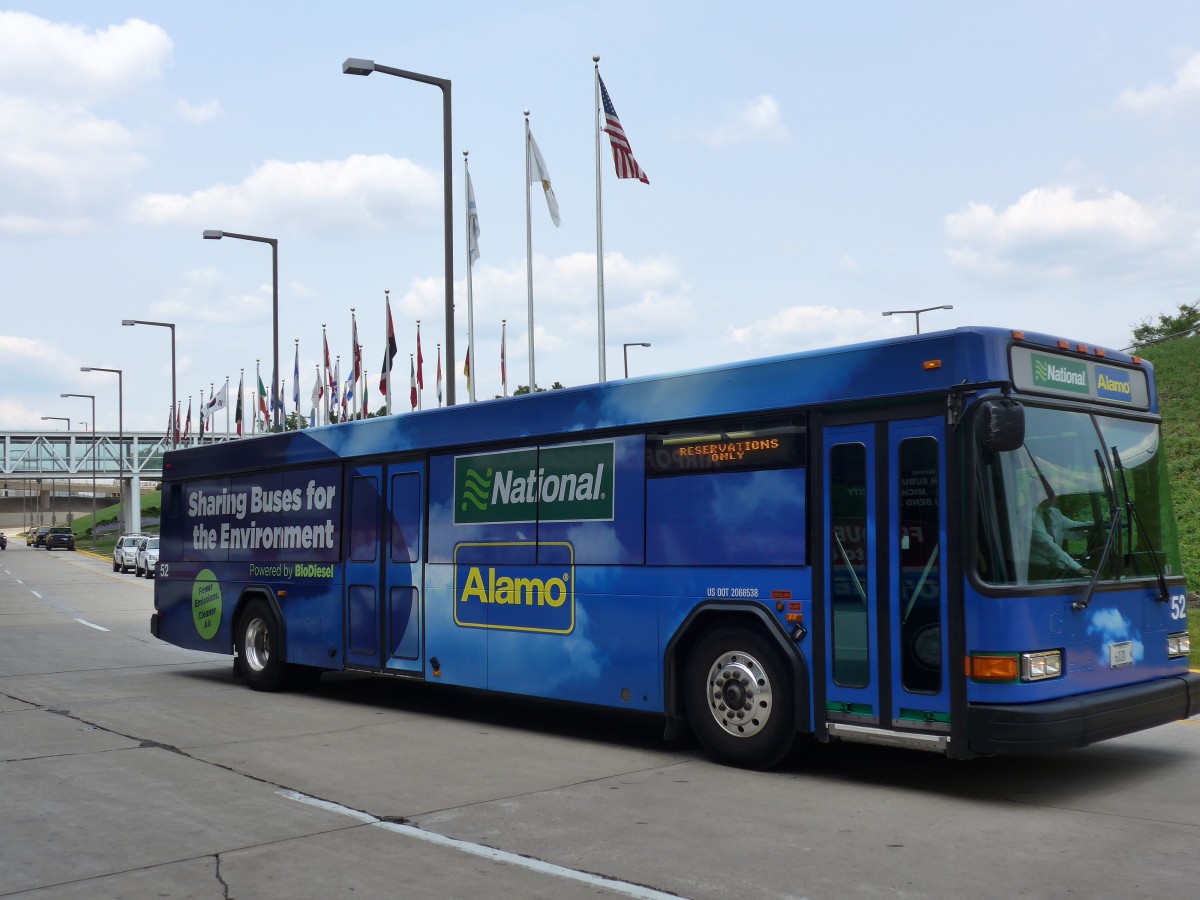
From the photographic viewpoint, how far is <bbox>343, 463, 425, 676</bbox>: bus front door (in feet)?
39.1

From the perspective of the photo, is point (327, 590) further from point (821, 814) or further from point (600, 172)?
point (600, 172)

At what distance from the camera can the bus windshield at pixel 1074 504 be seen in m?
7.43

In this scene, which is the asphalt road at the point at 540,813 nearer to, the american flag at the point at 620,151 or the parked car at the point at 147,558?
the american flag at the point at 620,151

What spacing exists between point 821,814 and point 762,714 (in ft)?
4.36

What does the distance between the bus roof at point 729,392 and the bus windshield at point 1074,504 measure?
1.65 ft

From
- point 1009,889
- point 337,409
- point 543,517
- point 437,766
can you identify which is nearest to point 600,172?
point 543,517

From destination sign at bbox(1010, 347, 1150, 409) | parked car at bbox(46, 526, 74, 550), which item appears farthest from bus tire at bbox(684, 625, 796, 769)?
parked car at bbox(46, 526, 74, 550)

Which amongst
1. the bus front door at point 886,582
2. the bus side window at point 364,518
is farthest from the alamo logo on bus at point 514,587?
the bus front door at point 886,582

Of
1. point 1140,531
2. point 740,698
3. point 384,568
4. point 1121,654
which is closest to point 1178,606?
point 1140,531

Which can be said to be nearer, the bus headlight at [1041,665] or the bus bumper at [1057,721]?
the bus bumper at [1057,721]

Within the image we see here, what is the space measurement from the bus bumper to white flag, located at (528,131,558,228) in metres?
21.5

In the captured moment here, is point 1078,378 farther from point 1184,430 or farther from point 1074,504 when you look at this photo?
point 1184,430

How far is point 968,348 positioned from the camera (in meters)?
7.58

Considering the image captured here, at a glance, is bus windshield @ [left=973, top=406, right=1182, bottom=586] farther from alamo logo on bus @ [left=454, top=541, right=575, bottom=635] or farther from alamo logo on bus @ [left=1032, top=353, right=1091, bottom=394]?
alamo logo on bus @ [left=454, top=541, right=575, bottom=635]
